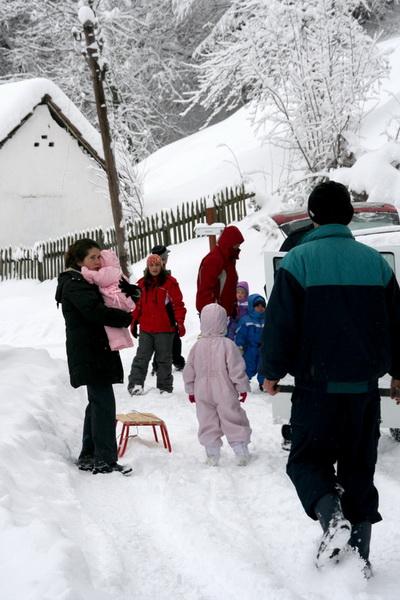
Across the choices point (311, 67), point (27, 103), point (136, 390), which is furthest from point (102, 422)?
point (27, 103)

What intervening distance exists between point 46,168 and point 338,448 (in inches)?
1099

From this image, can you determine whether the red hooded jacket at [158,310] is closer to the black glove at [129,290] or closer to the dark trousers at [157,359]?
the dark trousers at [157,359]

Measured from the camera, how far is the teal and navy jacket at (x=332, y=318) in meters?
3.96

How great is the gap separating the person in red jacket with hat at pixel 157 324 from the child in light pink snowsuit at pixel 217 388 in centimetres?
324

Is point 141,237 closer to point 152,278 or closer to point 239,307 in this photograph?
point 152,278

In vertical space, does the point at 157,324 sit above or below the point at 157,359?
above

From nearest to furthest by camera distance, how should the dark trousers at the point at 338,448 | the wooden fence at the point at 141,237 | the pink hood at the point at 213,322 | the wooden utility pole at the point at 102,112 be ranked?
the dark trousers at the point at 338,448
the pink hood at the point at 213,322
the wooden utility pole at the point at 102,112
the wooden fence at the point at 141,237

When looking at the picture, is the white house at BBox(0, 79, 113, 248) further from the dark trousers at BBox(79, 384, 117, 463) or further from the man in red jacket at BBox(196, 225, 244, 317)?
the dark trousers at BBox(79, 384, 117, 463)

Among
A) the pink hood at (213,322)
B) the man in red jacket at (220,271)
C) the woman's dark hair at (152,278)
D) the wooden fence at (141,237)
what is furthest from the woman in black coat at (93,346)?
the wooden fence at (141,237)

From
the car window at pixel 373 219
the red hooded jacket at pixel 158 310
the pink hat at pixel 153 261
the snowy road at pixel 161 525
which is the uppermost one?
the car window at pixel 373 219

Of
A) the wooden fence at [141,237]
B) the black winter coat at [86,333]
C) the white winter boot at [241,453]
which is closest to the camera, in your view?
the black winter coat at [86,333]

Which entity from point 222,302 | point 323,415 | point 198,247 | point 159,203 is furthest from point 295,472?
point 159,203

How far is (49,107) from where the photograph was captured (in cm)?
3008

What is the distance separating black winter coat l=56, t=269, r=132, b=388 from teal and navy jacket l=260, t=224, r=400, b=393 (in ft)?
7.50
